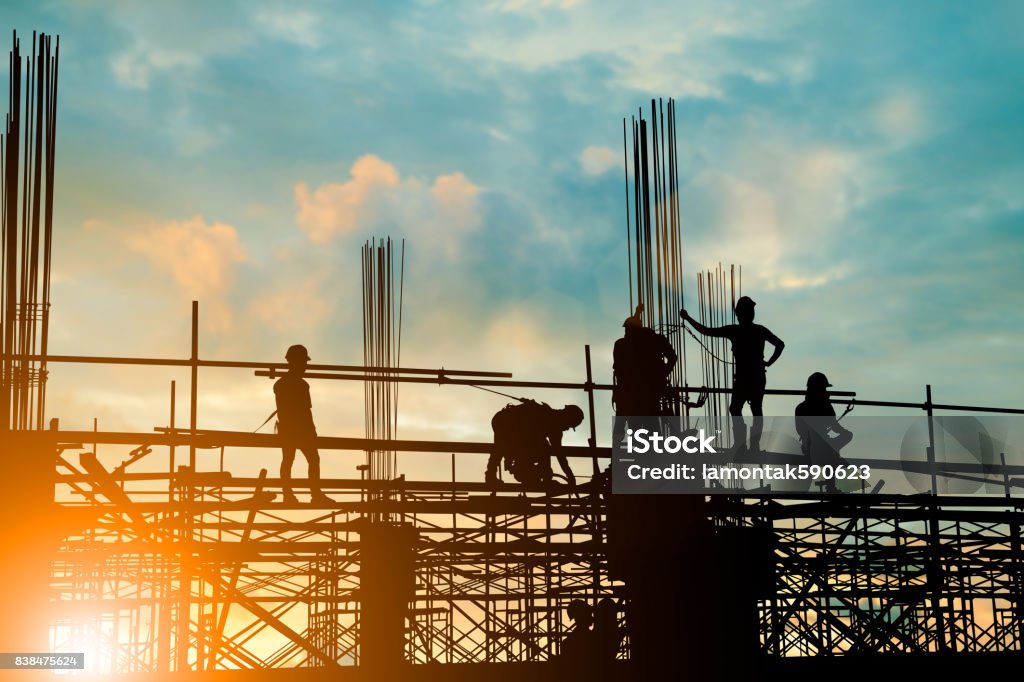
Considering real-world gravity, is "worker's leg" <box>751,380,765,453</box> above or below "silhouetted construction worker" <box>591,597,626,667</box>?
above

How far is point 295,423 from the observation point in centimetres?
1271

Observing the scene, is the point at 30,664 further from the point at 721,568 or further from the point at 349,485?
the point at 721,568

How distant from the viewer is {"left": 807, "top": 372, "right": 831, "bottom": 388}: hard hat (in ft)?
48.2

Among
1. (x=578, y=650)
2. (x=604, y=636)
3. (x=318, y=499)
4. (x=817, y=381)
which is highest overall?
(x=817, y=381)

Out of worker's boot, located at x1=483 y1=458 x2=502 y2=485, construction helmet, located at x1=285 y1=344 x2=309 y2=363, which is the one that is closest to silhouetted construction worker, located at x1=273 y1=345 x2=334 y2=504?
construction helmet, located at x1=285 y1=344 x2=309 y2=363

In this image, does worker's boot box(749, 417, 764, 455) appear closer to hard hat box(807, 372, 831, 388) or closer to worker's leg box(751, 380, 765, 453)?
worker's leg box(751, 380, 765, 453)

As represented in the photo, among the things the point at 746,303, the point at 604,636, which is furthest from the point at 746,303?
the point at 604,636

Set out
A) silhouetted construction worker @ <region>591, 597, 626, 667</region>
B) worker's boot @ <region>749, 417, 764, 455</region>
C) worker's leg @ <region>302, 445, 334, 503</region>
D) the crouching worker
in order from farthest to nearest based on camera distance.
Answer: the crouching worker → worker's boot @ <region>749, 417, 764, 455</region> → worker's leg @ <region>302, 445, 334, 503</region> → silhouetted construction worker @ <region>591, 597, 626, 667</region>

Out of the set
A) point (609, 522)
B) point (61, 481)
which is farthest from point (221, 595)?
point (609, 522)

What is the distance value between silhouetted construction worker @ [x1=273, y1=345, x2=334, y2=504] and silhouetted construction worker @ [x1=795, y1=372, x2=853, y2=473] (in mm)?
5919

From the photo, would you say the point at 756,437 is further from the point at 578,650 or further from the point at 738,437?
the point at 578,650

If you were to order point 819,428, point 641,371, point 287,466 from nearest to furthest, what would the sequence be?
point 641,371
point 287,466
point 819,428

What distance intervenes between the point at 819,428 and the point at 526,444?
13.0 ft

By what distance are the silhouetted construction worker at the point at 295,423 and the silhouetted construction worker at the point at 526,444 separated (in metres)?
1.98
